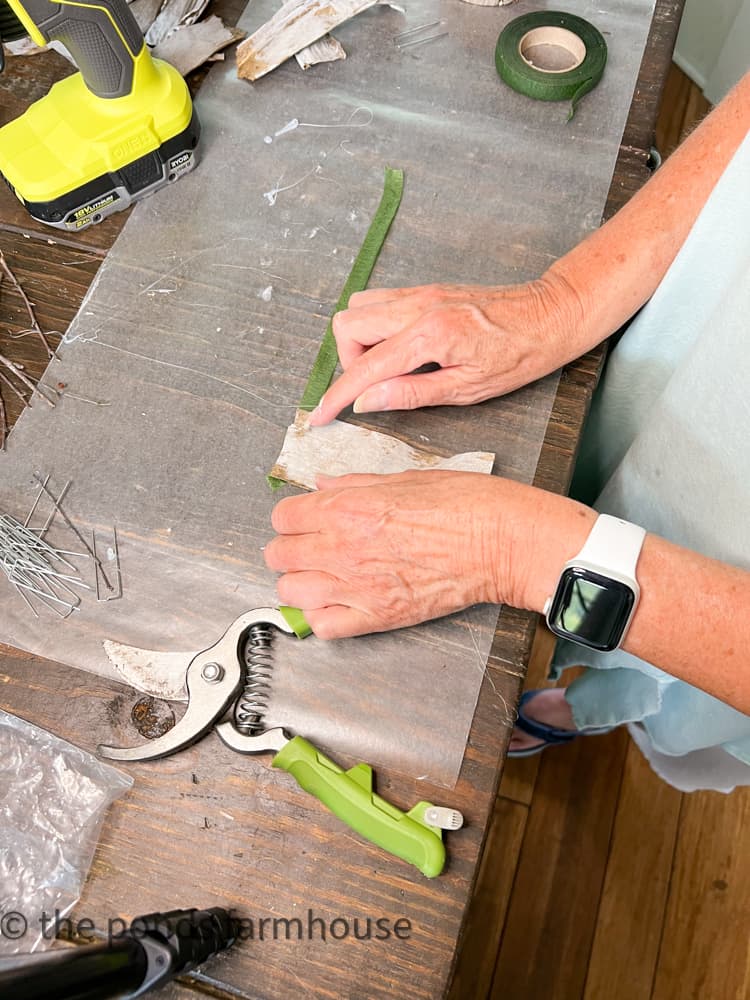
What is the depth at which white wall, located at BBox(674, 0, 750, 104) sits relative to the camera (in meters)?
1.87

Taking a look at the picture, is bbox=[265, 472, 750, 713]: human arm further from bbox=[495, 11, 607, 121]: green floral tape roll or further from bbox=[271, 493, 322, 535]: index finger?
bbox=[495, 11, 607, 121]: green floral tape roll

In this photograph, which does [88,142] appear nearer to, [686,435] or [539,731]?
[686,435]

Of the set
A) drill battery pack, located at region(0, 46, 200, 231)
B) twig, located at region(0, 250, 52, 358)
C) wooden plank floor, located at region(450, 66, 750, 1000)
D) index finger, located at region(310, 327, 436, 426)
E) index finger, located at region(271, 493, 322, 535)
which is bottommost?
wooden plank floor, located at region(450, 66, 750, 1000)

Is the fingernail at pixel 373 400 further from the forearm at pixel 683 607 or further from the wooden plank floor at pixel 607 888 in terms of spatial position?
the wooden plank floor at pixel 607 888

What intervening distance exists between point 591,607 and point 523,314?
0.32 meters

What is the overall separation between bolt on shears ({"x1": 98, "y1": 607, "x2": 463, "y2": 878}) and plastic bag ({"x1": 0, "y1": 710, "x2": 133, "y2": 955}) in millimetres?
36

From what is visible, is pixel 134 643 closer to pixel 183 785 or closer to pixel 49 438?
pixel 183 785

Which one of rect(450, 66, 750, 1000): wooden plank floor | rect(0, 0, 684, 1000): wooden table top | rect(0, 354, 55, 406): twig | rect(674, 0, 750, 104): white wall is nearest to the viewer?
rect(0, 0, 684, 1000): wooden table top

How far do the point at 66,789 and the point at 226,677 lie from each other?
170 millimetres

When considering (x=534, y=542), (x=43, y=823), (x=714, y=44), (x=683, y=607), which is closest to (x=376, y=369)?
(x=534, y=542)

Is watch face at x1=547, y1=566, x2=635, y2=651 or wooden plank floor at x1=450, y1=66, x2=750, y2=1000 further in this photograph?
wooden plank floor at x1=450, y1=66, x2=750, y2=1000

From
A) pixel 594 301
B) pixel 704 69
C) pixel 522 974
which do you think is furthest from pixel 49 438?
pixel 704 69

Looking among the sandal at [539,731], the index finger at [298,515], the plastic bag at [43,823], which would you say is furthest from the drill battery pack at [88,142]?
the sandal at [539,731]

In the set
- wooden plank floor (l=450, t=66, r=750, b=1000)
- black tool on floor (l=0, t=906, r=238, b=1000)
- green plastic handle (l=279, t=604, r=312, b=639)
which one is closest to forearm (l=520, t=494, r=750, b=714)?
green plastic handle (l=279, t=604, r=312, b=639)
